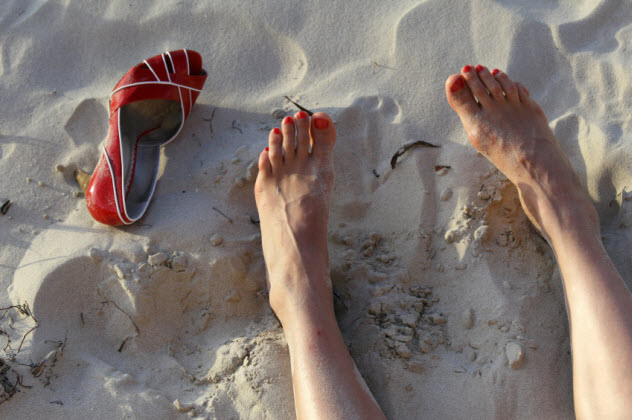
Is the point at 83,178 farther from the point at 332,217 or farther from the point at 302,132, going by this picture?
the point at 332,217

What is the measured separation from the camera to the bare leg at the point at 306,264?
1487 millimetres

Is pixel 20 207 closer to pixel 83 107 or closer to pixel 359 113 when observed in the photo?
pixel 83 107

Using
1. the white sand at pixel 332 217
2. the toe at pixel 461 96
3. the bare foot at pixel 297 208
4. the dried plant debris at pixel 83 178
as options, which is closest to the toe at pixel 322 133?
the bare foot at pixel 297 208

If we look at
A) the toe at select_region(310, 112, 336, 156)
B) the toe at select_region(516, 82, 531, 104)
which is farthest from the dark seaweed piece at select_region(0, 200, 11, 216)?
the toe at select_region(516, 82, 531, 104)

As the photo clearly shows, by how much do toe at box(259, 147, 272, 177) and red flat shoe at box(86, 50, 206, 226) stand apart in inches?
15.6

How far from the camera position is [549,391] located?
1.53 meters

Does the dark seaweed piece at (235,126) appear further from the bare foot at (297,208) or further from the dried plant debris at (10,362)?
the dried plant debris at (10,362)

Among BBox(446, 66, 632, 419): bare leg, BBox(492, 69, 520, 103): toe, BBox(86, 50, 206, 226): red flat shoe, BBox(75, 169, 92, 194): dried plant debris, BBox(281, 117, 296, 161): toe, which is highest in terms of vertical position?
BBox(492, 69, 520, 103): toe

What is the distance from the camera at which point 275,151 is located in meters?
1.96

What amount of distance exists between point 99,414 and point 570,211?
5.12 feet

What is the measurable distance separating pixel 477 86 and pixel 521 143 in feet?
0.87

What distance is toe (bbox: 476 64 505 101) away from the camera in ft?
6.46

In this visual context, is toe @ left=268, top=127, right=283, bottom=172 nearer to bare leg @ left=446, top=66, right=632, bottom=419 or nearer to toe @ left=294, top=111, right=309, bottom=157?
toe @ left=294, top=111, right=309, bottom=157

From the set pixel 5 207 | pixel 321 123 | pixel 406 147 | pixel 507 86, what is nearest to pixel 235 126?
pixel 321 123
